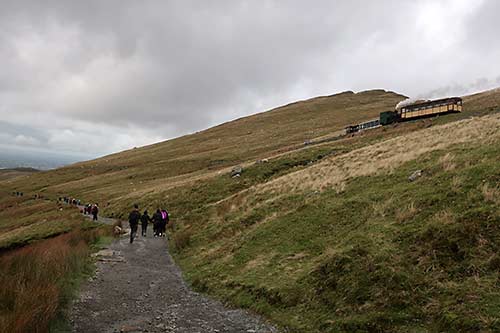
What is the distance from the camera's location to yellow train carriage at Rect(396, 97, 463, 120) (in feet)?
210

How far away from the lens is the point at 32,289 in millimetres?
10562

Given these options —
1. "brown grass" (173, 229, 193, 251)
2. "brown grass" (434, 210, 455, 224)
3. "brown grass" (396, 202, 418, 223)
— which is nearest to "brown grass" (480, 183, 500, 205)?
"brown grass" (434, 210, 455, 224)

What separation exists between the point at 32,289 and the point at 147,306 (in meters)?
4.07

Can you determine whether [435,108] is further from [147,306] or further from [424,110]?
[147,306]

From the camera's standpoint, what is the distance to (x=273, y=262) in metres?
16.4

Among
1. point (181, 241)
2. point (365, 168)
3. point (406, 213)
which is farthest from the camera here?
point (365, 168)

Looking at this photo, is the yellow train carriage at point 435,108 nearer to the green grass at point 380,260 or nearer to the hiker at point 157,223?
the green grass at point 380,260

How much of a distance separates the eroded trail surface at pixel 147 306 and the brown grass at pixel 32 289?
1.03 m

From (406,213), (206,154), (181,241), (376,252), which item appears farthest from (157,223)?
(206,154)

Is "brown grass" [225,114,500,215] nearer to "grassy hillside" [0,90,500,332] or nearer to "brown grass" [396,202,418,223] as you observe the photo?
"grassy hillside" [0,90,500,332]

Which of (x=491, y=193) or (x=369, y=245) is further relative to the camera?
(x=491, y=193)

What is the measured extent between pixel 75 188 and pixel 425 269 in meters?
92.2

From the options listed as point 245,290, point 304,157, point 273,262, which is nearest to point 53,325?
point 245,290

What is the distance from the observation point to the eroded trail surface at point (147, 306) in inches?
452
